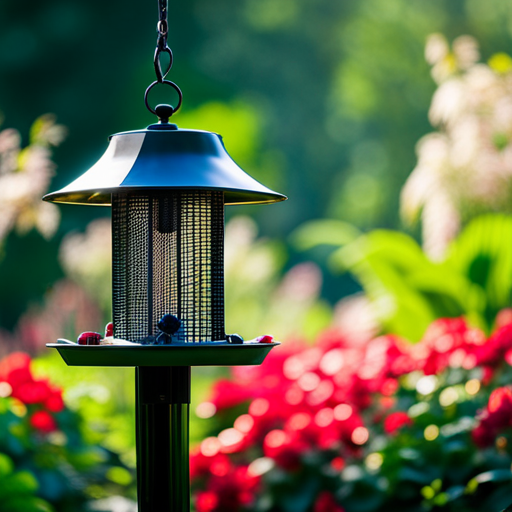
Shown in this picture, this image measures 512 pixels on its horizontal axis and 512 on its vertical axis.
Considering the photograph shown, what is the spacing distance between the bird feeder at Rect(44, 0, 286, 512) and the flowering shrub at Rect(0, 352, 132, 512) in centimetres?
84

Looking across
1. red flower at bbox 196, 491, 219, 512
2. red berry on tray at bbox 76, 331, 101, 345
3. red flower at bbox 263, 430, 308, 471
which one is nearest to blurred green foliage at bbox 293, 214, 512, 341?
red flower at bbox 263, 430, 308, 471

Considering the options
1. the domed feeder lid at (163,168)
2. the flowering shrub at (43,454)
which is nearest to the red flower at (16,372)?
the flowering shrub at (43,454)

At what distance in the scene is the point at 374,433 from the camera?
3.37 m

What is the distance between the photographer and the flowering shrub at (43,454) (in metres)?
2.83

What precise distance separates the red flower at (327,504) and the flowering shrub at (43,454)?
2.93 feet

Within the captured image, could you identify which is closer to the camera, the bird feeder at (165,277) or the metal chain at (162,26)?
the bird feeder at (165,277)

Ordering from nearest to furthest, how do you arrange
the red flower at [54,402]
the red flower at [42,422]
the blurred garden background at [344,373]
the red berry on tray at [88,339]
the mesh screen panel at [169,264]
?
the red berry on tray at [88,339], the mesh screen panel at [169,264], the blurred garden background at [344,373], the red flower at [42,422], the red flower at [54,402]

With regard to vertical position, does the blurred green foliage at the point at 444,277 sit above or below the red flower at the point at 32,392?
above

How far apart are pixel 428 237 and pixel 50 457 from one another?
2.53 m

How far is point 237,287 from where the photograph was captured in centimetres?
693

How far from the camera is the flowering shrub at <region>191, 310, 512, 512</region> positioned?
2.85 metres

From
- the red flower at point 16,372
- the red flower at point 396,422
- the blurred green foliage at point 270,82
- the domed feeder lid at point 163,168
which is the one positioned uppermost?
the blurred green foliage at point 270,82

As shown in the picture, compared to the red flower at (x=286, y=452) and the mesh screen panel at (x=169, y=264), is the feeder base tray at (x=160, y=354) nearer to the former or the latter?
the mesh screen panel at (x=169, y=264)

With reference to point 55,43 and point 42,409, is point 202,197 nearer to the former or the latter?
point 42,409
